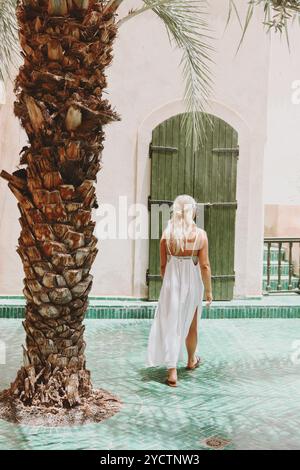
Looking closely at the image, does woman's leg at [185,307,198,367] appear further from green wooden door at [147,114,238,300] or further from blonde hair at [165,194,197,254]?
green wooden door at [147,114,238,300]

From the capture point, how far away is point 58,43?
4707mm

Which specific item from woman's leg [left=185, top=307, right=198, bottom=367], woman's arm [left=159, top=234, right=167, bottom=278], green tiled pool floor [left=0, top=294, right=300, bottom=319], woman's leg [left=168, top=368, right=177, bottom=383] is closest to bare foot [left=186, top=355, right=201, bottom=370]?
woman's leg [left=185, top=307, right=198, bottom=367]

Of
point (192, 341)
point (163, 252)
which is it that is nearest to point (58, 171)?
point (163, 252)

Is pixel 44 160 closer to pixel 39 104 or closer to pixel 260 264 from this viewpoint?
pixel 39 104

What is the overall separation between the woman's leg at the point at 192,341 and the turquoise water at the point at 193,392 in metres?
0.12

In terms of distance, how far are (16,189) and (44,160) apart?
37 cm

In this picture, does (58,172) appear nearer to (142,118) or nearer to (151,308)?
(151,308)

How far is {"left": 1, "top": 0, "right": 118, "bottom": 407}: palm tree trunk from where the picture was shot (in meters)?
4.73

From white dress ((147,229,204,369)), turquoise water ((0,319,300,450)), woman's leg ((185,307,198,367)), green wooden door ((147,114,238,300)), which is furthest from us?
green wooden door ((147,114,238,300))

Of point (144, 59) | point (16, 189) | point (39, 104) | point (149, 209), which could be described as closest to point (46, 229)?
point (16, 189)

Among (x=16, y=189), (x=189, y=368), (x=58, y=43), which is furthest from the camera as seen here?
(x=189, y=368)

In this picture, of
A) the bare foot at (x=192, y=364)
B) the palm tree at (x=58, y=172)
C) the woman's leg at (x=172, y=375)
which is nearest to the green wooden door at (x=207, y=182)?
the bare foot at (x=192, y=364)

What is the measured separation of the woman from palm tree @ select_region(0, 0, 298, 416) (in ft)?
3.58

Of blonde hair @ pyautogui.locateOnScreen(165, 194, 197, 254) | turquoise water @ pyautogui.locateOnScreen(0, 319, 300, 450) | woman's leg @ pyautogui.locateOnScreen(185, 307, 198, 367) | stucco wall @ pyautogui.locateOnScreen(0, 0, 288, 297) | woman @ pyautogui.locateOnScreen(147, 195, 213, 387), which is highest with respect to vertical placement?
Answer: stucco wall @ pyautogui.locateOnScreen(0, 0, 288, 297)
